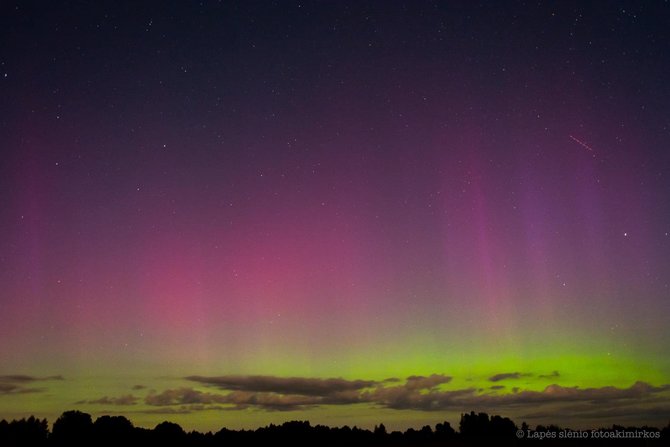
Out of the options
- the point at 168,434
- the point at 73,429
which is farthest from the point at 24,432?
the point at 168,434

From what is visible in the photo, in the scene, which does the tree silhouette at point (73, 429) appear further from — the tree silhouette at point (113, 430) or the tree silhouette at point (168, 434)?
the tree silhouette at point (168, 434)

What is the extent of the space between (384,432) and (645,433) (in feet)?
108

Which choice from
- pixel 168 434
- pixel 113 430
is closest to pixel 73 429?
pixel 113 430

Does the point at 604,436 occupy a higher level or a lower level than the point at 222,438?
higher

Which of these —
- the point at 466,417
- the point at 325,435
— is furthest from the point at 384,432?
the point at 466,417

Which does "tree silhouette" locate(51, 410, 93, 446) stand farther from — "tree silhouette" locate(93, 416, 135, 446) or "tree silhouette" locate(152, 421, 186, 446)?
"tree silhouette" locate(152, 421, 186, 446)

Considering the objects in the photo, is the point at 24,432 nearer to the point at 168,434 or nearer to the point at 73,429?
the point at 73,429

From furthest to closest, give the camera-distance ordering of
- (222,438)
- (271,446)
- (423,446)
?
1. (222,438)
2. (271,446)
3. (423,446)

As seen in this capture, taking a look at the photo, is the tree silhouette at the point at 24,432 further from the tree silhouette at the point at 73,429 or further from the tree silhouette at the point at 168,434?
the tree silhouette at the point at 168,434

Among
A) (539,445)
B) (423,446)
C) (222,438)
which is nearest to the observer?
(539,445)

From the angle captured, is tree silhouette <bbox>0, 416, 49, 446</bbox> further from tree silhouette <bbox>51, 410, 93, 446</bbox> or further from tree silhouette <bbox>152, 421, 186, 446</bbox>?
tree silhouette <bbox>152, 421, 186, 446</bbox>

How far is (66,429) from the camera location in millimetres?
63906

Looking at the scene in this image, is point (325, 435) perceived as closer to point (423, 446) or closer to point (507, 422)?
point (507, 422)

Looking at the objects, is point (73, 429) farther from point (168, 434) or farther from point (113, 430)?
point (168, 434)
